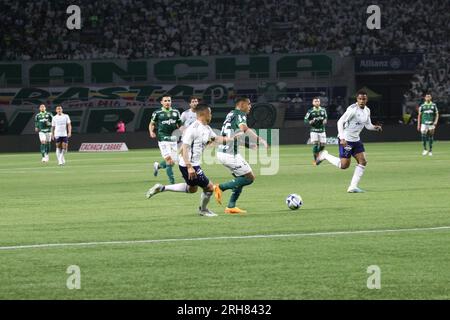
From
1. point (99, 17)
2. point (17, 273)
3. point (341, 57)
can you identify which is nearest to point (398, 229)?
point (17, 273)

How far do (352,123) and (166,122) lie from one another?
6126 millimetres

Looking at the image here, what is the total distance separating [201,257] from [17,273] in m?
2.35

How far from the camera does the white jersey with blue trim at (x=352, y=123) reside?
80.0 ft

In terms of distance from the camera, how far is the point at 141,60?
2483 inches

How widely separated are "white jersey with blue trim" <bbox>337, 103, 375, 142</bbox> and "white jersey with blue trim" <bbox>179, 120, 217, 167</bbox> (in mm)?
7091

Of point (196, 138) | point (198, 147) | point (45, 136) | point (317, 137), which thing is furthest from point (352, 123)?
point (45, 136)

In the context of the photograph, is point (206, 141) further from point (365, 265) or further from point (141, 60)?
point (141, 60)

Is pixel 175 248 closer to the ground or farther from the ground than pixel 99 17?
closer to the ground

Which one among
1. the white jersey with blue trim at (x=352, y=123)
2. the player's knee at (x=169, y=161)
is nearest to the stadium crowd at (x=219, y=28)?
the player's knee at (x=169, y=161)

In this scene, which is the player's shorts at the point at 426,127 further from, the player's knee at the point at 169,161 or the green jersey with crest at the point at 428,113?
the player's knee at the point at 169,161

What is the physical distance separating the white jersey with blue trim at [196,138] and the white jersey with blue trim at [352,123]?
709cm

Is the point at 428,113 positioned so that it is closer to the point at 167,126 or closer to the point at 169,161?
the point at 167,126

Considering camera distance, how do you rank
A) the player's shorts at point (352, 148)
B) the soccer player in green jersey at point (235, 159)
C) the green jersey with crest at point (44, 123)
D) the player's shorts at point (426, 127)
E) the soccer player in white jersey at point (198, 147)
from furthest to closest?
the green jersey with crest at point (44, 123) < the player's shorts at point (426, 127) < the player's shorts at point (352, 148) < the soccer player in green jersey at point (235, 159) < the soccer player in white jersey at point (198, 147)

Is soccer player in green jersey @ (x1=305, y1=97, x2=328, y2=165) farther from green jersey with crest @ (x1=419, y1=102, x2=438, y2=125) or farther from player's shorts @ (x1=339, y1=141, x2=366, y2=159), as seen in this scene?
player's shorts @ (x1=339, y1=141, x2=366, y2=159)
